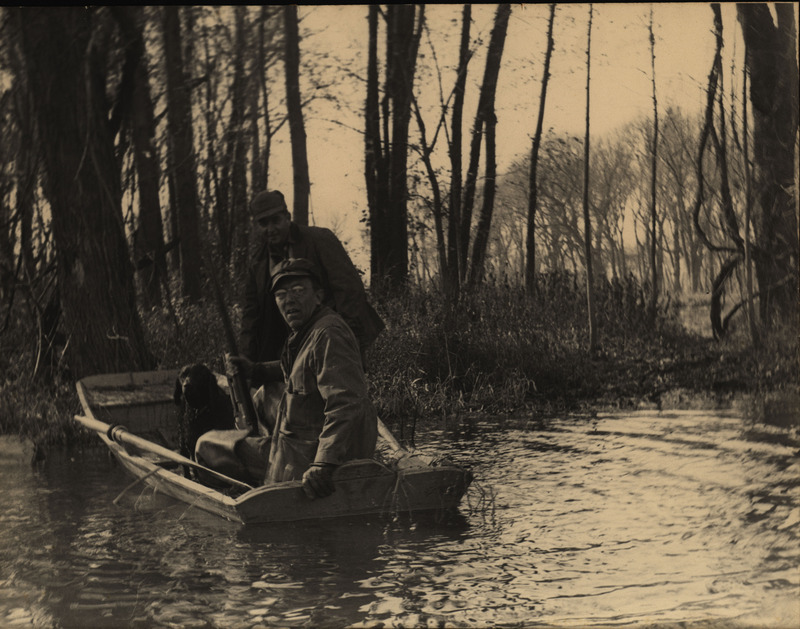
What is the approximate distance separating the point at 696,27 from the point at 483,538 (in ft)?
9.09

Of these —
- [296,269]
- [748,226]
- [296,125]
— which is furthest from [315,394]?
[296,125]

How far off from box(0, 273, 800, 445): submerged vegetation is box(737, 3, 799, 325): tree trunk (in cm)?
108

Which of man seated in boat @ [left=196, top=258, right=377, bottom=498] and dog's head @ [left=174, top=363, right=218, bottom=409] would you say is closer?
man seated in boat @ [left=196, top=258, right=377, bottom=498]

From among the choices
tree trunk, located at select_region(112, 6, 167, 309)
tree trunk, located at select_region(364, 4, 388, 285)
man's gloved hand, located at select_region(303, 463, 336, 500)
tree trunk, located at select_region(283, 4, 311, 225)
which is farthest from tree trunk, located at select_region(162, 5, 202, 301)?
man's gloved hand, located at select_region(303, 463, 336, 500)

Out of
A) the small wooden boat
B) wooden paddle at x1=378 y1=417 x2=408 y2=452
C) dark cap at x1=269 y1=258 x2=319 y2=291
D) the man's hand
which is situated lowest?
the small wooden boat

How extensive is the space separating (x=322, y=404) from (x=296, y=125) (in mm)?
3554

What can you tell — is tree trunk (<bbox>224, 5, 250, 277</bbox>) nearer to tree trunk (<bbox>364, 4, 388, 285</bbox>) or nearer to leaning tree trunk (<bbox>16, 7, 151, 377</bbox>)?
tree trunk (<bbox>364, 4, 388, 285</bbox>)

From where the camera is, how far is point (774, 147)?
16.9 feet

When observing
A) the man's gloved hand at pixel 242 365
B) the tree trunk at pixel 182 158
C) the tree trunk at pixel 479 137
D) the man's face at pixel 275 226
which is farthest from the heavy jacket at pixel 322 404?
the tree trunk at pixel 182 158

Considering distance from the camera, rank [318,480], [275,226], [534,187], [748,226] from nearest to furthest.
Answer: [318,480], [748,226], [275,226], [534,187]

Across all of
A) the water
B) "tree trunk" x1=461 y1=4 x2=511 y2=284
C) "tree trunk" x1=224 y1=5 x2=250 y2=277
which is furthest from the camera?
"tree trunk" x1=224 y1=5 x2=250 y2=277

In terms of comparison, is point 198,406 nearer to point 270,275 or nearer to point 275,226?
point 270,275

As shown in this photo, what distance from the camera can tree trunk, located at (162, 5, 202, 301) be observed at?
714 centimetres

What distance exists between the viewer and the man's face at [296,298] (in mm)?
4512
